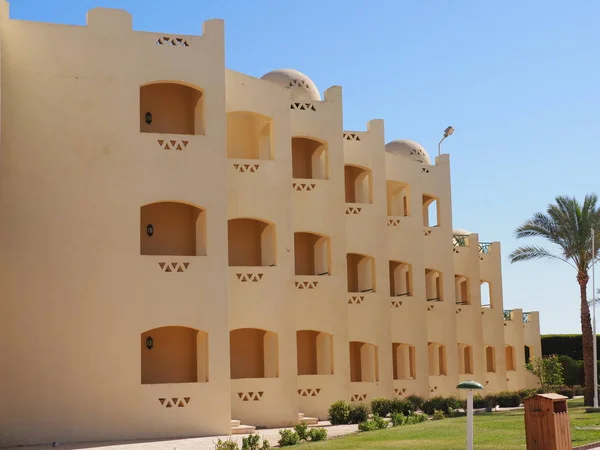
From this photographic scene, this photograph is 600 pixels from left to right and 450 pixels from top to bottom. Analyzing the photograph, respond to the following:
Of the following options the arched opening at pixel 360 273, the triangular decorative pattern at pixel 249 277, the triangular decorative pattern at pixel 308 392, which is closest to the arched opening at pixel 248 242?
the triangular decorative pattern at pixel 249 277

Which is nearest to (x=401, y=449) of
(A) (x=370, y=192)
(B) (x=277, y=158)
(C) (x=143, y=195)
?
(C) (x=143, y=195)

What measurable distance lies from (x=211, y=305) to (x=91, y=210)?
3.82 metres

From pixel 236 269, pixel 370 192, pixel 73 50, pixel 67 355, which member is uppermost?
pixel 73 50

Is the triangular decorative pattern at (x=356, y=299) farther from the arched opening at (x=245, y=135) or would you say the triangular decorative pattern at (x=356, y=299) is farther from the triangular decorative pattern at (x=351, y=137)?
the arched opening at (x=245, y=135)

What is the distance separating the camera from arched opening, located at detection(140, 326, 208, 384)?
25.9 meters

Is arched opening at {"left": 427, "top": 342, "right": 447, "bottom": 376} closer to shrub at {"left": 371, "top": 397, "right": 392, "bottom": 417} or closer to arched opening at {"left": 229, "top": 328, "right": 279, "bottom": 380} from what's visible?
shrub at {"left": 371, "top": 397, "right": 392, "bottom": 417}

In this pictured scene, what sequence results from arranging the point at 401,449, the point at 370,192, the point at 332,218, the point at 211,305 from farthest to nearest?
the point at 370,192 → the point at 332,218 → the point at 211,305 → the point at 401,449

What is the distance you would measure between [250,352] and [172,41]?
9.26m

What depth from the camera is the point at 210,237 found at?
2520cm

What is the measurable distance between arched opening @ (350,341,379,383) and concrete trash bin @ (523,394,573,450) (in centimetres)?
1704

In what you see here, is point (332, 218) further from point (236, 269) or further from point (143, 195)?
point (143, 195)

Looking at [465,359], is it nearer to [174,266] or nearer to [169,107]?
[169,107]

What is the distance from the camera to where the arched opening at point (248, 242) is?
29062mm

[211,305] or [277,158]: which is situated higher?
[277,158]
